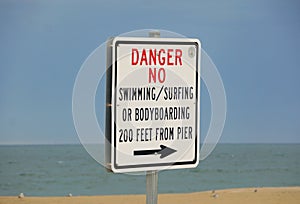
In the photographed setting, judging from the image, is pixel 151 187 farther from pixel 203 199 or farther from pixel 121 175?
pixel 121 175

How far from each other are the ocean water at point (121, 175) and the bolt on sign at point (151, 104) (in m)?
9.87

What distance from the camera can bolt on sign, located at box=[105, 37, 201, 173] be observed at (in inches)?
58.6

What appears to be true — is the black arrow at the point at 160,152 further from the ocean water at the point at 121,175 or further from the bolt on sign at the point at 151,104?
the ocean water at the point at 121,175

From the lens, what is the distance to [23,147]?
11.8 m

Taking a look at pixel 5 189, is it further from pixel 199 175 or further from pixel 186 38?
pixel 186 38

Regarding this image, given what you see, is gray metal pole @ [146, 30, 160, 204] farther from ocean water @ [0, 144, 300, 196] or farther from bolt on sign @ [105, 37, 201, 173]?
ocean water @ [0, 144, 300, 196]

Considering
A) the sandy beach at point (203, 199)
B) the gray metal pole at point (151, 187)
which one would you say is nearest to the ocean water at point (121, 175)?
the sandy beach at point (203, 199)

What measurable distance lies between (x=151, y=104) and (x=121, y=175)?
1037 centimetres

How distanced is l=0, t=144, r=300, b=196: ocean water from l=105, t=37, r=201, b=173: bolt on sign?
32.4ft

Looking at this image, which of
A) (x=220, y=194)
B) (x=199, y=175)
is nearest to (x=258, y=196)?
(x=220, y=194)

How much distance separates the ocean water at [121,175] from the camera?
1214 cm

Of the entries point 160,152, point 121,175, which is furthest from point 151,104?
point 121,175

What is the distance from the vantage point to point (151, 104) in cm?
151

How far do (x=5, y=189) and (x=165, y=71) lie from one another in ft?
39.2
